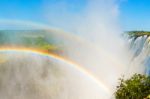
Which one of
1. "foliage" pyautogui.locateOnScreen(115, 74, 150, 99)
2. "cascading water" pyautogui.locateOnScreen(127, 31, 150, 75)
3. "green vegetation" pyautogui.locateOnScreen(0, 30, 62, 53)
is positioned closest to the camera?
"foliage" pyautogui.locateOnScreen(115, 74, 150, 99)

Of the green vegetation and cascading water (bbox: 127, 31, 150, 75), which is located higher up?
the green vegetation

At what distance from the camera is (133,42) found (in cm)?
5203

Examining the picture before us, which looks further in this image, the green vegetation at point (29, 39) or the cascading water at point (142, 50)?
the green vegetation at point (29, 39)

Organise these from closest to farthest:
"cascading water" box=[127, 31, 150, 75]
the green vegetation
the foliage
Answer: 1. the foliage
2. "cascading water" box=[127, 31, 150, 75]
3. the green vegetation

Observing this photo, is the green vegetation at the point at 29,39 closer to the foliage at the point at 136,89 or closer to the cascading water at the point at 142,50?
the cascading water at the point at 142,50

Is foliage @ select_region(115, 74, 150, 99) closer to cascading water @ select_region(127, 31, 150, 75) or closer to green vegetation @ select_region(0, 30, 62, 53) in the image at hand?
cascading water @ select_region(127, 31, 150, 75)

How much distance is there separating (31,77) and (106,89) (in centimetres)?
4402

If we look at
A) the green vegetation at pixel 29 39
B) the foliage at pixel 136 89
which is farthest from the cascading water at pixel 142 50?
the green vegetation at pixel 29 39

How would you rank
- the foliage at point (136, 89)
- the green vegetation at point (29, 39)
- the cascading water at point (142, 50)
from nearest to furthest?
the foliage at point (136, 89)
the cascading water at point (142, 50)
the green vegetation at point (29, 39)

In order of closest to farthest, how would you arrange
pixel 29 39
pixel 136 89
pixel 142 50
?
1. pixel 136 89
2. pixel 142 50
3. pixel 29 39

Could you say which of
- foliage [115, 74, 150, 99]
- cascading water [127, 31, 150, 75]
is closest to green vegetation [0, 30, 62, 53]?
cascading water [127, 31, 150, 75]

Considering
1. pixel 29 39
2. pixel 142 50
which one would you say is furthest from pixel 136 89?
pixel 29 39

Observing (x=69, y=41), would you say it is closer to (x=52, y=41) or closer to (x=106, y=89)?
(x=52, y=41)

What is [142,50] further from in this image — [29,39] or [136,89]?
[29,39]
